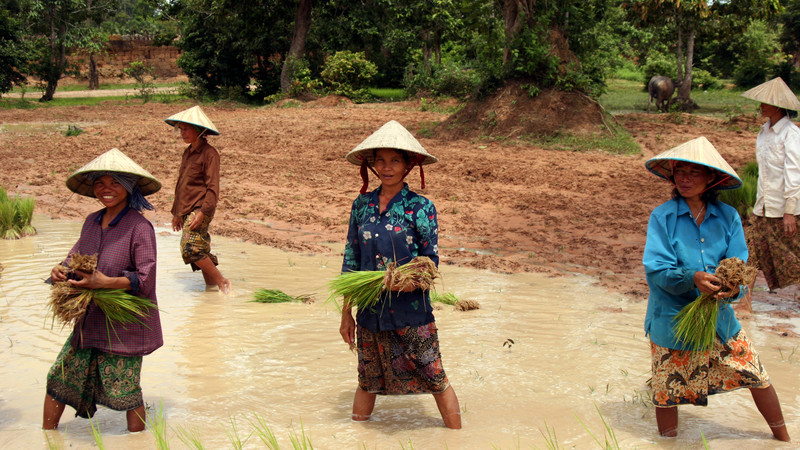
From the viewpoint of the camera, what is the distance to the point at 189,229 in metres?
6.02

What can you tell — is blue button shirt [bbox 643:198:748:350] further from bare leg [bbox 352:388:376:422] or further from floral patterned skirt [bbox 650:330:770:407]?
bare leg [bbox 352:388:376:422]

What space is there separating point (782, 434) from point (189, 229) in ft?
14.7

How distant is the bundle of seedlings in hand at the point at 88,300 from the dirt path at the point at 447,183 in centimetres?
433

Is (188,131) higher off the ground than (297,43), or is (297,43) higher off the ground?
(297,43)

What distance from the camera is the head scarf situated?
3.57m

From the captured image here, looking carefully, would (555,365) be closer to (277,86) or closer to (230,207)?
(230,207)

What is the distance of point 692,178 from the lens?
3439mm

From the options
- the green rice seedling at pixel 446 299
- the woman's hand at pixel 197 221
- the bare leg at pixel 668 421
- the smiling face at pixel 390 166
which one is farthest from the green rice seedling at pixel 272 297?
the bare leg at pixel 668 421

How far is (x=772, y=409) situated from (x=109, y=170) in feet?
11.1

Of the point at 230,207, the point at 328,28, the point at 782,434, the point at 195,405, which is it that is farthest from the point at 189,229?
the point at 328,28

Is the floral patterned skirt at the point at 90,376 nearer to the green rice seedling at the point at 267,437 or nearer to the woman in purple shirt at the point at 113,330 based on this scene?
the woman in purple shirt at the point at 113,330

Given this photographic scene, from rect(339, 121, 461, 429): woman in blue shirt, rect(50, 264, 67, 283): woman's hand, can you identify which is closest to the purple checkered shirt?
rect(50, 264, 67, 283): woman's hand

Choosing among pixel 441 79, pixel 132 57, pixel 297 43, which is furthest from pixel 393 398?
pixel 132 57

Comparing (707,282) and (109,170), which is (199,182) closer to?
(109,170)
